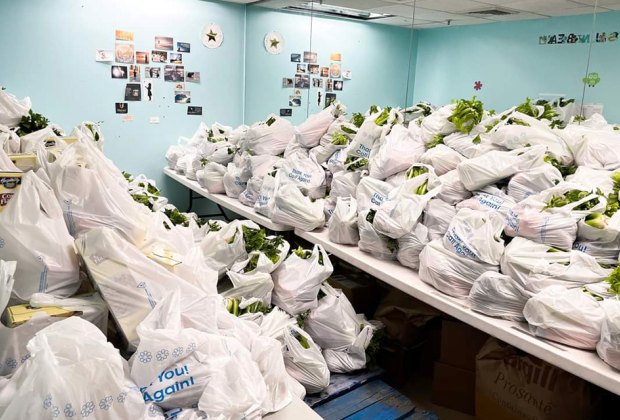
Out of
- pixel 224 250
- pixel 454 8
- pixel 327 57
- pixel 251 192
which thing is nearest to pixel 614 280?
pixel 224 250

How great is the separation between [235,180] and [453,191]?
2.04 m

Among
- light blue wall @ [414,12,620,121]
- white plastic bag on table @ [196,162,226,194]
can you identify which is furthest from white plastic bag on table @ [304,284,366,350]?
light blue wall @ [414,12,620,121]

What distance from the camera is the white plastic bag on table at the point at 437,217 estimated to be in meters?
2.55

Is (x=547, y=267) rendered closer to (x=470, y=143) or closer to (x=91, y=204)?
(x=470, y=143)

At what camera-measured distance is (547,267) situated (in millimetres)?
1962

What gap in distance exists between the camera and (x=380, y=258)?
9.06 feet

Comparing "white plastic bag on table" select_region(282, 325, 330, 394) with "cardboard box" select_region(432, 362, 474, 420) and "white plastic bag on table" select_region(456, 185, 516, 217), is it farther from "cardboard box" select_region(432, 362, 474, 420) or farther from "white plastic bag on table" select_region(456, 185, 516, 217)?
"white plastic bag on table" select_region(456, 185, 516, 217)

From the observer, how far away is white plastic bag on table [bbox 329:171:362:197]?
3215 millimetres

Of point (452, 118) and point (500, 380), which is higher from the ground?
point (452, 118)

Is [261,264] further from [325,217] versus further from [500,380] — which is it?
[500,380]

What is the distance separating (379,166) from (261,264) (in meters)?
1.07

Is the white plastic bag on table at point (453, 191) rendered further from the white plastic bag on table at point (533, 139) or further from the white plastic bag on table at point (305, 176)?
the white plastic bag on table at point (305, 176)

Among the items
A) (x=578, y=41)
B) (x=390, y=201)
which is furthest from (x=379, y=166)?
(x=578, y=41)

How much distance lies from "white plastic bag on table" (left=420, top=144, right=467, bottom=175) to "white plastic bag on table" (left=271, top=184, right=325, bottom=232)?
78 cm
